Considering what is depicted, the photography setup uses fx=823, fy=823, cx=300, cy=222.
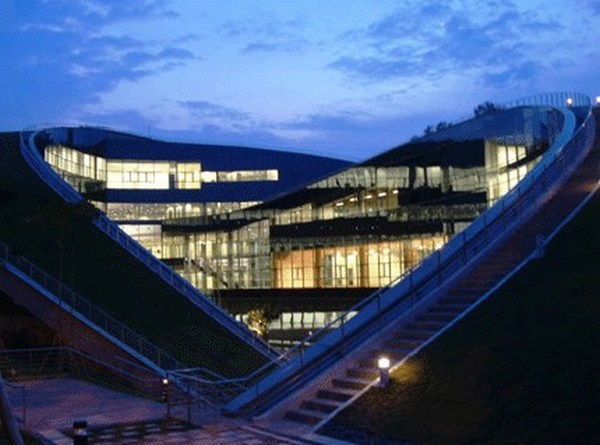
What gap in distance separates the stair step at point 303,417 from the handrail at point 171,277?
12.3m

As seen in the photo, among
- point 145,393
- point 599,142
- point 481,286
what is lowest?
point 145,393

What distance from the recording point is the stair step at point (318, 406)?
1444 cm

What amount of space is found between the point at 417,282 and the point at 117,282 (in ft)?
48.6

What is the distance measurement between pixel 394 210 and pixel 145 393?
27.8 meters

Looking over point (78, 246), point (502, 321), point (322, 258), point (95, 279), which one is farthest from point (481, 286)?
point (322, 258)

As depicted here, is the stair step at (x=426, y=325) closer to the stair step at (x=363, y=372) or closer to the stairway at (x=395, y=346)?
the stairway at (x=395, y=346)

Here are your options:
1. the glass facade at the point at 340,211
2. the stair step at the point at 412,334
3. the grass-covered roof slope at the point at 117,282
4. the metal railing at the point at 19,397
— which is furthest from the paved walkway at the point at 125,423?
the glass facade at the point at 340,211

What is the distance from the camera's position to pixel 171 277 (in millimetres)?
31656

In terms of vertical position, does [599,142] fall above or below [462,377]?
above

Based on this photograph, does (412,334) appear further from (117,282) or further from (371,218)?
(371,218)

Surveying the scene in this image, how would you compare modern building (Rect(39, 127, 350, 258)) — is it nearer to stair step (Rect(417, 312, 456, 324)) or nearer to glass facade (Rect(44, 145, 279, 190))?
glass facade (Rect(44, 145, 279, 190))

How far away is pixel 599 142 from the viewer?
28.9 metres

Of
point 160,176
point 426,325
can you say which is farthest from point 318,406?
point 160,176

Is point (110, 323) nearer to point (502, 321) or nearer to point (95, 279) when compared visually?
point (95, 279)
